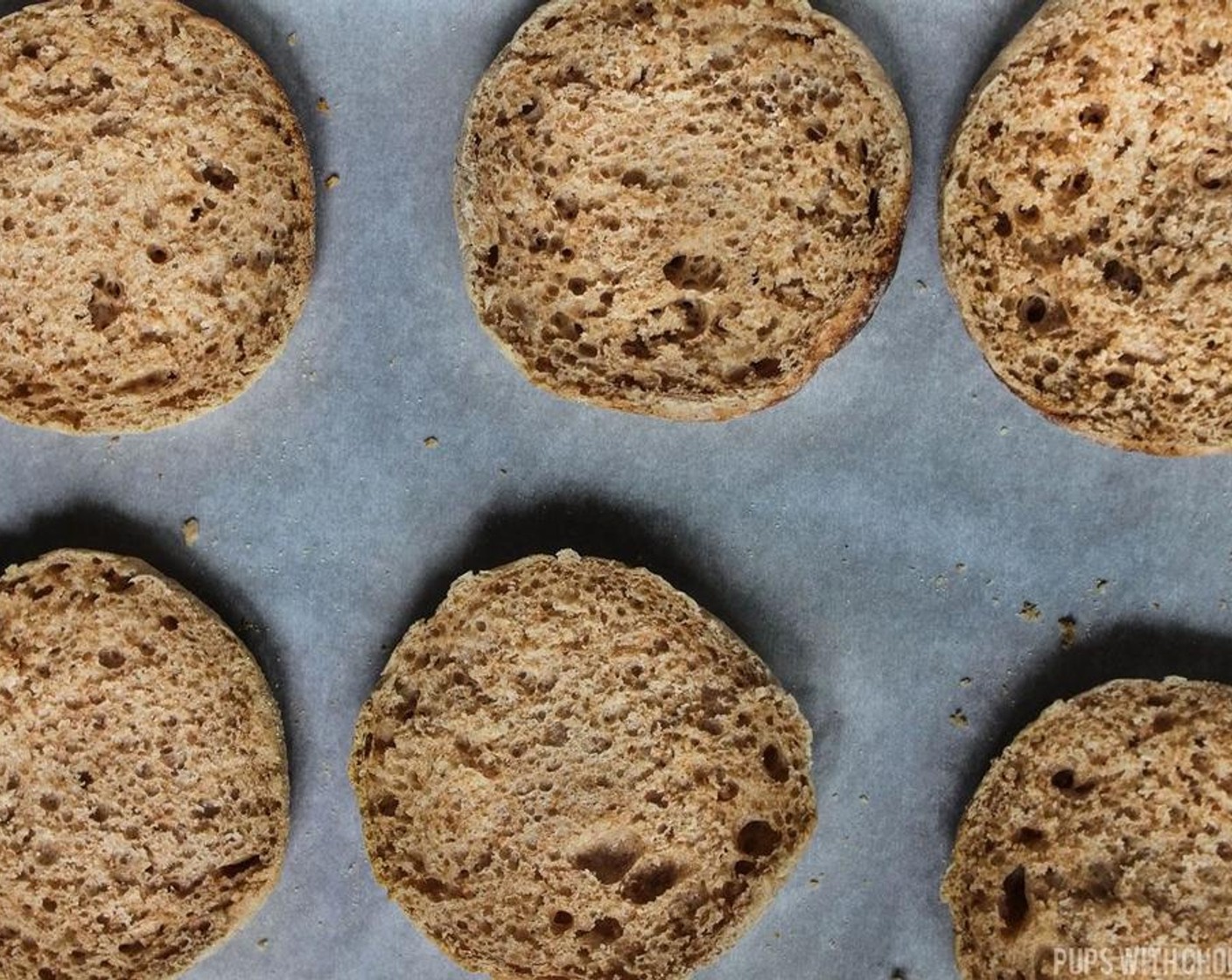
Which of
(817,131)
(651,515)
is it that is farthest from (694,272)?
(651,515)

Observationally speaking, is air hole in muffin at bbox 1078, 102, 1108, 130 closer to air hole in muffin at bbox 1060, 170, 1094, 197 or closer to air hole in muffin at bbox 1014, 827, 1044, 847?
air hole in muffin at bbox 1060, 170, 1094, 197

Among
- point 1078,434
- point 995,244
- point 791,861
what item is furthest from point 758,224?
point 791,861

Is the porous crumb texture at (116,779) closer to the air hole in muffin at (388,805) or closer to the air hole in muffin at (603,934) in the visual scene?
the air hole in muffin at (388,805)

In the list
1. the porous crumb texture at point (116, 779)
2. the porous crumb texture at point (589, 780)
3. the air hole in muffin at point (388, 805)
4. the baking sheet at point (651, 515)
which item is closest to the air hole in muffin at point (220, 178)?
the baking sheet at point (651, 515)

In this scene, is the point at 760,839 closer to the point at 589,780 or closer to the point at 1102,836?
the point at 589,780

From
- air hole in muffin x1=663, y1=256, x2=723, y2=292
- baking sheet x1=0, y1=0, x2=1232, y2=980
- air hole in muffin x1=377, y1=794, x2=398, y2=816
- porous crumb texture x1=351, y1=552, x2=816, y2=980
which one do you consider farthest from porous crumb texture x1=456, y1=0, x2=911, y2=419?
air hole in muffin x1=377, y1=794, x2=398, y2=816

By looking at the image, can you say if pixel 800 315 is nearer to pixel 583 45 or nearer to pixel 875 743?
pixel 583 45
